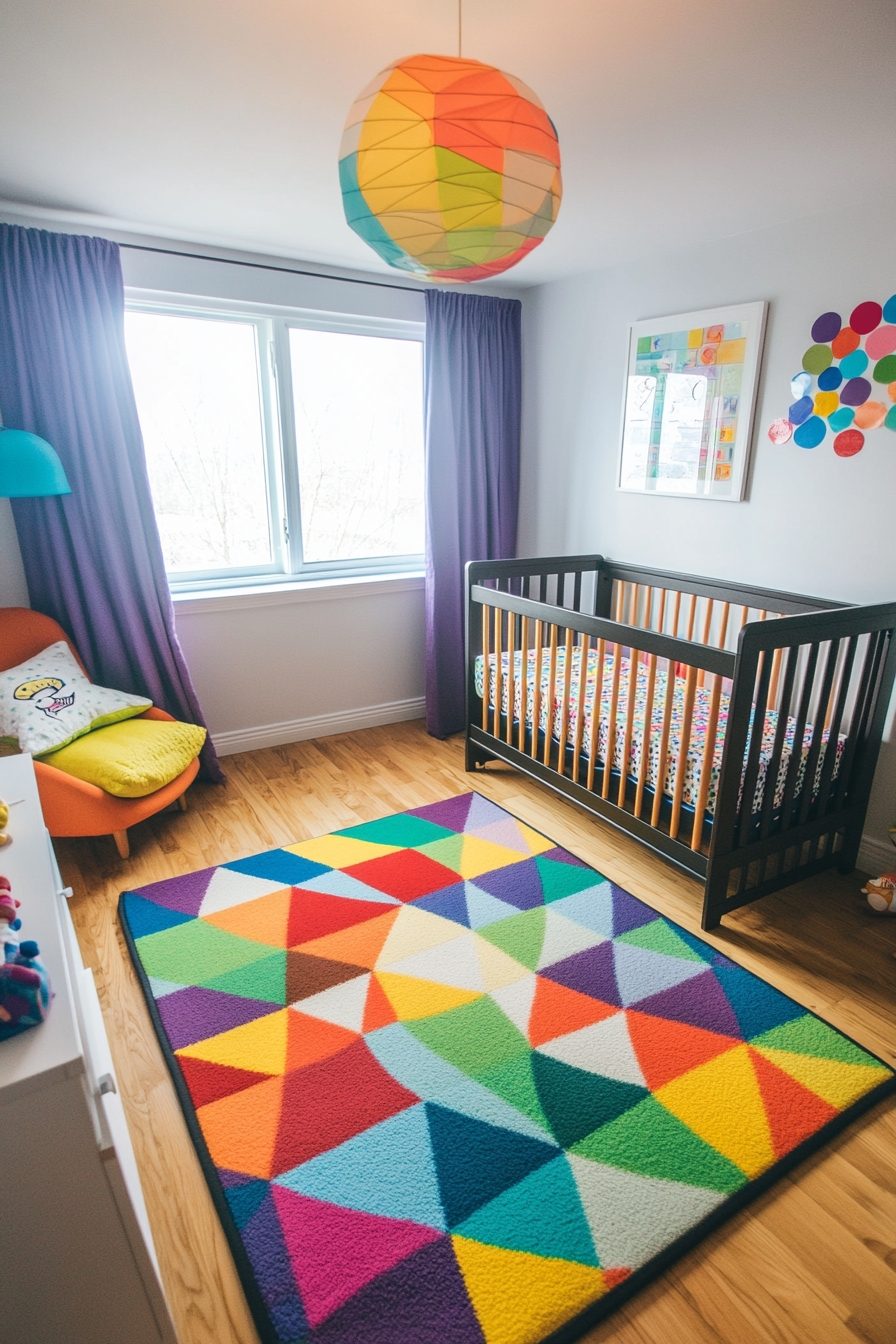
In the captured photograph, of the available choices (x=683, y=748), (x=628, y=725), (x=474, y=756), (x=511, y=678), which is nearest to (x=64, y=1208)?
(x=683, y=748)

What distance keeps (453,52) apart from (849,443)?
165 cm

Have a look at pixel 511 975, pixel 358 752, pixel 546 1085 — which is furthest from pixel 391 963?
pixel 358 752

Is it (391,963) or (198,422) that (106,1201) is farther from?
(198,422)

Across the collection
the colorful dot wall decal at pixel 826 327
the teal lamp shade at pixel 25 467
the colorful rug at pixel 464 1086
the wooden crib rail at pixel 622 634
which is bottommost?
the colorful rug at pixel 464 1086

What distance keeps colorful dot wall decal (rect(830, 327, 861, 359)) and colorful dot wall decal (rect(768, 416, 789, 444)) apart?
0.84 ft

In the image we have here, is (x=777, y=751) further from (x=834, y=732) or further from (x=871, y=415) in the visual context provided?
(x=871, y=415)

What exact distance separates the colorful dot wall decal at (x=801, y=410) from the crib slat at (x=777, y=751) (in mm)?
971

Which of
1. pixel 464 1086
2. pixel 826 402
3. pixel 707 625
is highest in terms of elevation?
pixel 826 402

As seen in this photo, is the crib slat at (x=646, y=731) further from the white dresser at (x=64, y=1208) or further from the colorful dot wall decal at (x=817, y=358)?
the white dresser at (x=64, y=1208)

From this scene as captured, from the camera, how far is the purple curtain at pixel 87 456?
2.48 m

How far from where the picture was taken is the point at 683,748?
204cm

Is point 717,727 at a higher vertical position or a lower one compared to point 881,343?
lower

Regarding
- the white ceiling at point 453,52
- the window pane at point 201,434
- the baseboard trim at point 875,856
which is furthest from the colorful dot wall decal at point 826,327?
the window pane at point 201,434

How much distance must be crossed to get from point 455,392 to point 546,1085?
2.97m
